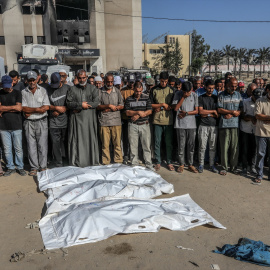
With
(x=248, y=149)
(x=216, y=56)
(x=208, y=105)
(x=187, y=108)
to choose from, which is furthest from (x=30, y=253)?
(x=216, y=56)

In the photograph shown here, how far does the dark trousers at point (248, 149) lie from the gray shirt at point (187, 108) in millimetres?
1163

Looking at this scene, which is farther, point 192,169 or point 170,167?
point 170,167

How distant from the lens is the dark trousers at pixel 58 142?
6832 mm

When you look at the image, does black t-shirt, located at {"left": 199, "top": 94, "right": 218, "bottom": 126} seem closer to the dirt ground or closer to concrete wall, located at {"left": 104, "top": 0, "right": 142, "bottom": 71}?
the dirt ground

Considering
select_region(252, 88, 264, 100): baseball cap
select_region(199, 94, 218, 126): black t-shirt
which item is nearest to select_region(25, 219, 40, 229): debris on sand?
select_region(199, 94, 218, 126): black t-shirt

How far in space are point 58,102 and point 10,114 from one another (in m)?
1.02

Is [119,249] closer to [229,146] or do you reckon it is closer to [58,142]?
[58,142]

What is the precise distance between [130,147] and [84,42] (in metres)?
37.0

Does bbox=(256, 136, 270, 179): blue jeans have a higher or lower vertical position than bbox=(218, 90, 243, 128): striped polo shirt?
lower

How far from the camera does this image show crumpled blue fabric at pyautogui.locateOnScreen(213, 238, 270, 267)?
349cm

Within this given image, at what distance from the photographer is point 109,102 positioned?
22.7 feet

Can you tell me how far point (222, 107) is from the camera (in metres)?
6.64

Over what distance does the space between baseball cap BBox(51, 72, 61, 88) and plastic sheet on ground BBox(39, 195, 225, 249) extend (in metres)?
3.02

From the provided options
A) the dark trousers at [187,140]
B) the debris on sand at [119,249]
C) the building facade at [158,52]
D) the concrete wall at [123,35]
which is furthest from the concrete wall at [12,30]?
the debris on sand at [119,249]
